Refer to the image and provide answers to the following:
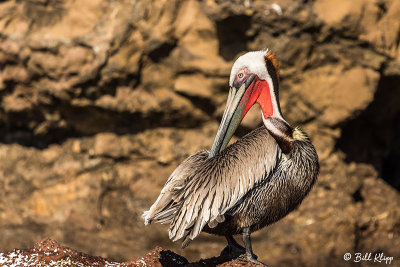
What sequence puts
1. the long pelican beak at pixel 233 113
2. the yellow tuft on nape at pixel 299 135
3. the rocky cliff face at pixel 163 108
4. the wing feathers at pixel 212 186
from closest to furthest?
1. the wing feathers at pixel 212 186
2. the long pelican beak at pixel 233 113
3. the yellow tuft on nape at pixel 299 135
4. the rocky cliff face at pixel 163 108

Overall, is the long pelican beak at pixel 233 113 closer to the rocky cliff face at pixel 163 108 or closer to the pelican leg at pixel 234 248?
the pelican leg at pixel 234 248

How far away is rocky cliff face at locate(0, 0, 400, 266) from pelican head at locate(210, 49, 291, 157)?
3.18m

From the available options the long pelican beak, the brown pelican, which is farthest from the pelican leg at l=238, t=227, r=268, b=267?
the long pelican beak

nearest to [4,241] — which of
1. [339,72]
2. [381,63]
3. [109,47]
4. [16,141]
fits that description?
[16,141]

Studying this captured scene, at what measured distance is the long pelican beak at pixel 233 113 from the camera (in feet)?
15.4

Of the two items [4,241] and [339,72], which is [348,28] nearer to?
[339,72]

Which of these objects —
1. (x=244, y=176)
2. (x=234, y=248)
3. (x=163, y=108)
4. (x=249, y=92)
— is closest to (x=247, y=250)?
(x=234, y=248)

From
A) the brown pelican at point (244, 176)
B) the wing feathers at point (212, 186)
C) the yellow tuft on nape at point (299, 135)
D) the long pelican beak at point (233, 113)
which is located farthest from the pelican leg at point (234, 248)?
the yellow tuft on nape at point (299, 135)

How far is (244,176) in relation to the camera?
4473 millimetres

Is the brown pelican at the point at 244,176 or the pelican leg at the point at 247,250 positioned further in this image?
the pelican leg at the point at 247,250

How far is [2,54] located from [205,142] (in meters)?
3.23

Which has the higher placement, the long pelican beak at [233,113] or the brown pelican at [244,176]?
the long pelican beak at [233,113]

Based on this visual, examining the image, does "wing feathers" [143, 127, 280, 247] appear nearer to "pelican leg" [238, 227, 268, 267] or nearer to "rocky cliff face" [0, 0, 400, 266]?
"pelican leg" [238, 227, 268, 267]

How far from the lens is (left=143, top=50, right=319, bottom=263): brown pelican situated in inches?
172
